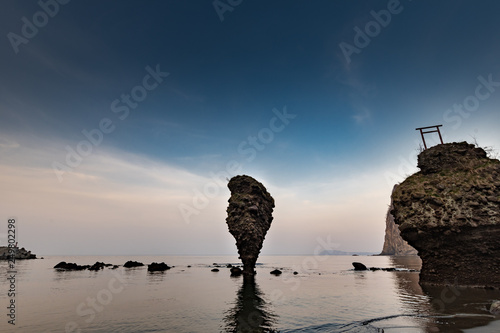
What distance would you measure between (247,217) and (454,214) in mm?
39979

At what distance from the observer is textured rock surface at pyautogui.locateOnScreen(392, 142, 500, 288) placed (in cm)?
2827

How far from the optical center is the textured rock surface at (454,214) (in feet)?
92.7

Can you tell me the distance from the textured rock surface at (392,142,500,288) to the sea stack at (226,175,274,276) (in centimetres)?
3257

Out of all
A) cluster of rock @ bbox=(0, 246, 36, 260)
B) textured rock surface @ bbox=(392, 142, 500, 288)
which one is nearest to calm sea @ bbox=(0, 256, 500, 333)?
textured rock surface @ bbox=(392, 142, 500, 288)

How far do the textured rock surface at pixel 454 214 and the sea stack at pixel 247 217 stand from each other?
32.6 meters

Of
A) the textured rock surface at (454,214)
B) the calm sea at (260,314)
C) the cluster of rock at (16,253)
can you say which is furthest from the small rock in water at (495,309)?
the cluster of rock at (16,253)

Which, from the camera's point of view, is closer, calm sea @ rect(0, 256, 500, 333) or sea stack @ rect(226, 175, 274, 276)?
calm sea @ rect(0, 256, 500, 333)

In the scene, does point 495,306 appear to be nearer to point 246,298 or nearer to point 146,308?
point 246,298

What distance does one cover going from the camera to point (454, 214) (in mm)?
29625

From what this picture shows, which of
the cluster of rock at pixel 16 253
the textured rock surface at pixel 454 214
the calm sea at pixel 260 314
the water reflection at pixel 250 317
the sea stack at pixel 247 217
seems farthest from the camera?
the cluster of rock at pixel 16 253

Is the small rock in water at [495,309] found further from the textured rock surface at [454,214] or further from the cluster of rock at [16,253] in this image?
the cluster of rock at [16,253]

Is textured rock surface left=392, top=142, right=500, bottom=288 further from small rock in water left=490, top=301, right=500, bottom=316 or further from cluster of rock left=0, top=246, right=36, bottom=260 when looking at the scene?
cluster of rock left=0, top=246, right=36, bottom=260

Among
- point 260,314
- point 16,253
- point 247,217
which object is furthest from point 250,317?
point 16,253

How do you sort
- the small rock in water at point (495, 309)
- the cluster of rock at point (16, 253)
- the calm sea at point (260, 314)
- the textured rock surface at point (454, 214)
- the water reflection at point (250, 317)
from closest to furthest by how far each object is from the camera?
the calm sea at point (260, 314) → the water reflection at point (250, 317) → the small rock in water at point (495, 309) → the textured rock surface at point (454, 214) → the cluster of rock at point (16, 253)
